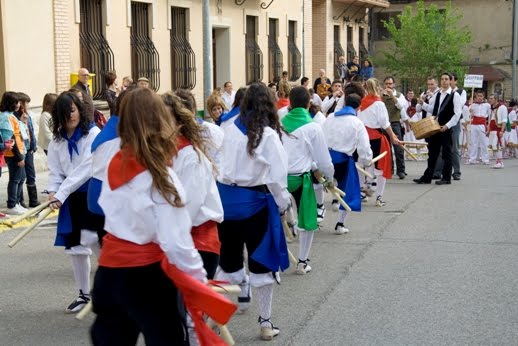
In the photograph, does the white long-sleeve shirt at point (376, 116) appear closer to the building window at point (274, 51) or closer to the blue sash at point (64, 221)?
the blue sash at point (64, 221)

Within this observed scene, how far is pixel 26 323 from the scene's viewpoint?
624 cm

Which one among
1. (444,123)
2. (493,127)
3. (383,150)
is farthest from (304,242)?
(493,127)

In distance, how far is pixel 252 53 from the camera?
24.6m

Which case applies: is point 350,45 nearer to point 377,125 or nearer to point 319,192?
point 377,125

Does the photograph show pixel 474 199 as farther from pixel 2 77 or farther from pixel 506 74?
pixel 506 74

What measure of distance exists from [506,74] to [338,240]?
34.9 m

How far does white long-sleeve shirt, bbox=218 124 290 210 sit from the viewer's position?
5.75 metres

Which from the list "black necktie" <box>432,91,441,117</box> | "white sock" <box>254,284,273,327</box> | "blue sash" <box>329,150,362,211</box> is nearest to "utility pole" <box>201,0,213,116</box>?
"black necktie" <box>432,91,441,117</box>

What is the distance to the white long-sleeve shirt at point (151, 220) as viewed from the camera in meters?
3.70

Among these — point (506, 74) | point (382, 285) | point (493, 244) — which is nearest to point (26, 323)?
point (382, 285)

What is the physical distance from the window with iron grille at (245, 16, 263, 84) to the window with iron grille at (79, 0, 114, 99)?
774 cm

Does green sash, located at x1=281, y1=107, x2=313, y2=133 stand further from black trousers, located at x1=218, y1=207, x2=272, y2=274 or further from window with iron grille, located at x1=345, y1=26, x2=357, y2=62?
window with iron grille, located at x1=345, y1=26, x2=357, y2=62

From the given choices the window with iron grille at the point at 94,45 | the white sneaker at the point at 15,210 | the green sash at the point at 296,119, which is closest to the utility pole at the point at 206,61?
the window with iron grille at the point at 94,45

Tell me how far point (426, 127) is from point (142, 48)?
7299 mm
